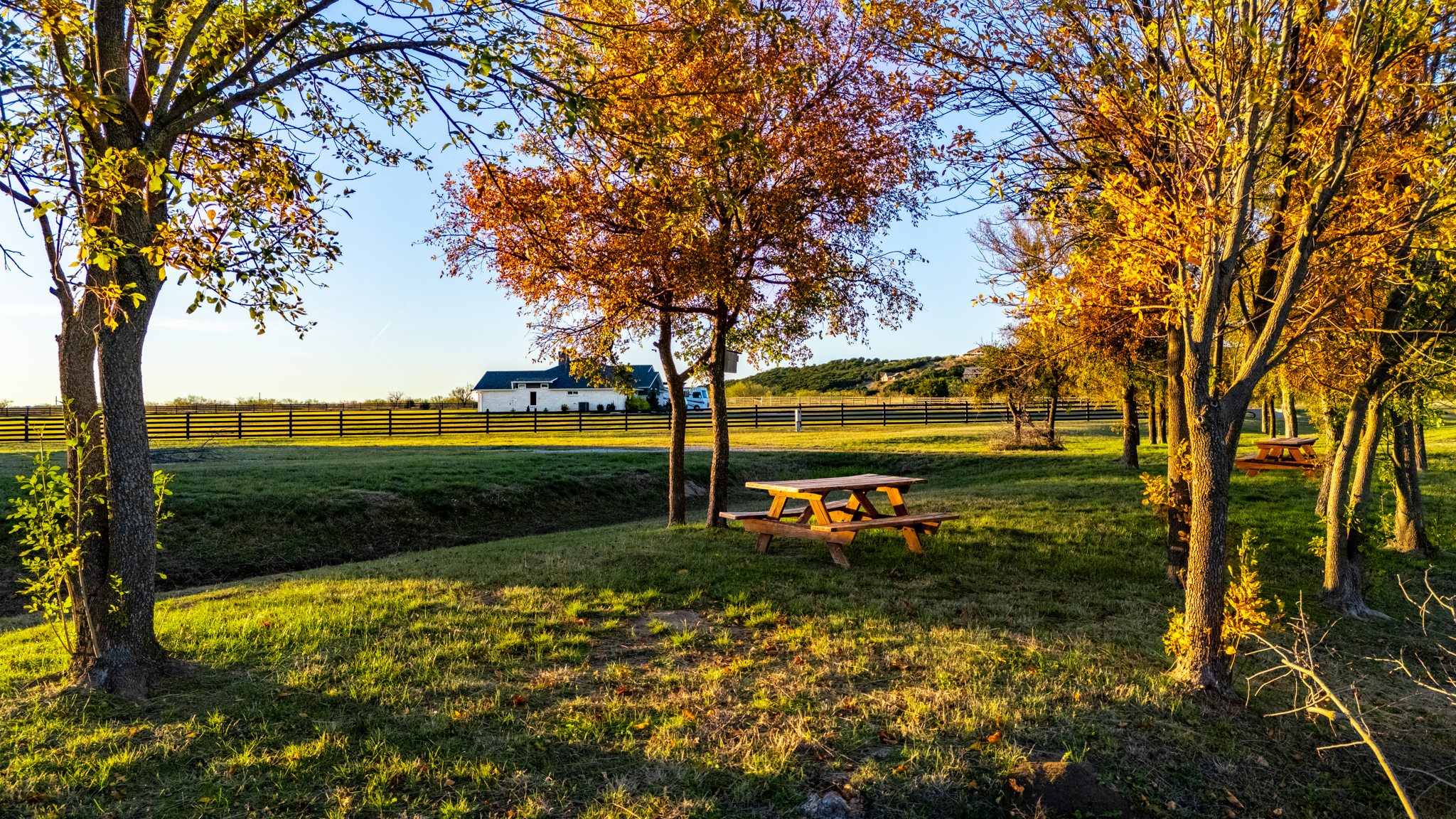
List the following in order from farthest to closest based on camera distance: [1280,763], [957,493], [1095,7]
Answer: [957,493] < [1095,7] < [1280,763]

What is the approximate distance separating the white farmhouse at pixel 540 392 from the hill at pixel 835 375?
47.8 metres

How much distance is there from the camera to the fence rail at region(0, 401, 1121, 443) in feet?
115

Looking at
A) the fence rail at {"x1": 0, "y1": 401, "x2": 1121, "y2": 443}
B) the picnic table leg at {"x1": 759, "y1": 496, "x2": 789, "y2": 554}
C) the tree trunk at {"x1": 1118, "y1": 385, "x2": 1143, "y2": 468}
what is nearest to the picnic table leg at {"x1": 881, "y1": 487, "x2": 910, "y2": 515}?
the picnic table leg at {"x1": 759, "y1": 496, "x2": 789, "y2": 554}

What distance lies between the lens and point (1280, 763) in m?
4.89

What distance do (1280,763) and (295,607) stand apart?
7535 millimetres

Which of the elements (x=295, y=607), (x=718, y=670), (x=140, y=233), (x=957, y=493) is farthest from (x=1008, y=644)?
(x=957, y=493)

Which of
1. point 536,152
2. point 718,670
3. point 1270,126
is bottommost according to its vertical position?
point 718,670

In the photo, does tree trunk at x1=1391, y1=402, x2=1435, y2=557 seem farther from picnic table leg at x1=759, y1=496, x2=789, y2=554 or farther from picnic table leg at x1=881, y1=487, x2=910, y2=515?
picnic table leg at x1=759, y1=496, x2=789, y2=554

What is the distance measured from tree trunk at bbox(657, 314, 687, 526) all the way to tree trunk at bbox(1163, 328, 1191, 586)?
6.02 metres

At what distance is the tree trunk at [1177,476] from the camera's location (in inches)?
336

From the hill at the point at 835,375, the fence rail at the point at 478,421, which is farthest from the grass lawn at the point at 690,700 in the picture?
the hill at the point at 835,375

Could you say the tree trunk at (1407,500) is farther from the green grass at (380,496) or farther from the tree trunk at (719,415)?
the green grass at (380,496)

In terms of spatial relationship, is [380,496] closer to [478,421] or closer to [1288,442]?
[1288,442]

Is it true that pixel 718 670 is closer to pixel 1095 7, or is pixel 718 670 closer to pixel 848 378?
pixel 1095 7
